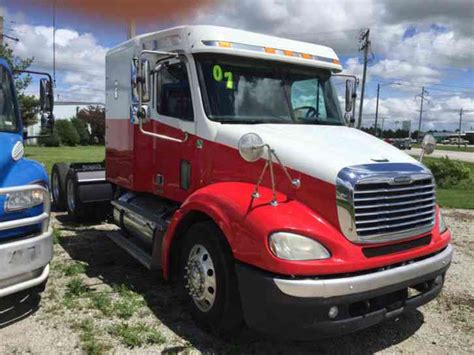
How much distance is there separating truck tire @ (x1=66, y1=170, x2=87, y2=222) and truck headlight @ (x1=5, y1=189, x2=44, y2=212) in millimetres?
4311

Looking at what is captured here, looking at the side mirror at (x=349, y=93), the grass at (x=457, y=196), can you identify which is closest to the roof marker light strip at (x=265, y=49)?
the side mirror at (x=349, y=93)

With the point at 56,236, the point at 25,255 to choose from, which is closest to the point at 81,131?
the point at 56,236

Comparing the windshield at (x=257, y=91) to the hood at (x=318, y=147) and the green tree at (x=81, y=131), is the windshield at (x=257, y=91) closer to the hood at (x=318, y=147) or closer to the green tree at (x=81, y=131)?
the hood at (x=318, y=147)

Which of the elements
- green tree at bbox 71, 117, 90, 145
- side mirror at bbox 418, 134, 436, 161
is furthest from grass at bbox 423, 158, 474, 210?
green tree at bbox 71, 117, 90, 145

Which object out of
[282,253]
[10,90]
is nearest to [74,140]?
[10,90]

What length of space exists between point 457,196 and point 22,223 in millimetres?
12411

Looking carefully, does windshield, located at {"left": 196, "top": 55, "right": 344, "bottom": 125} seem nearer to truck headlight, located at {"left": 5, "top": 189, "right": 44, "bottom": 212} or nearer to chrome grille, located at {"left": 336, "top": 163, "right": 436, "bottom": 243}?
chrome grille, located at {"left": 336, "top": 163, "right": 436, "bottom": 243}

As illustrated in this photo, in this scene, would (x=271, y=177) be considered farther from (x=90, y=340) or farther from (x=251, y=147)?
(x=90, y=340)

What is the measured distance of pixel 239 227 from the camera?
12.9 ft

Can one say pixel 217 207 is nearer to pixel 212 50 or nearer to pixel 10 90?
pixel 212 50

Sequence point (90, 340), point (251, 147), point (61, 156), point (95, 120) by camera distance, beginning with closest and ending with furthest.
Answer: point (251, 147), point (90, 340), point (61, 156), point (95, 120)

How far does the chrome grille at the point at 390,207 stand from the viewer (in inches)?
154

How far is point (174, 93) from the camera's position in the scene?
5527 millimetres

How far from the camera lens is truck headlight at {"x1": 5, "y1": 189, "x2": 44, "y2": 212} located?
4.26 m
